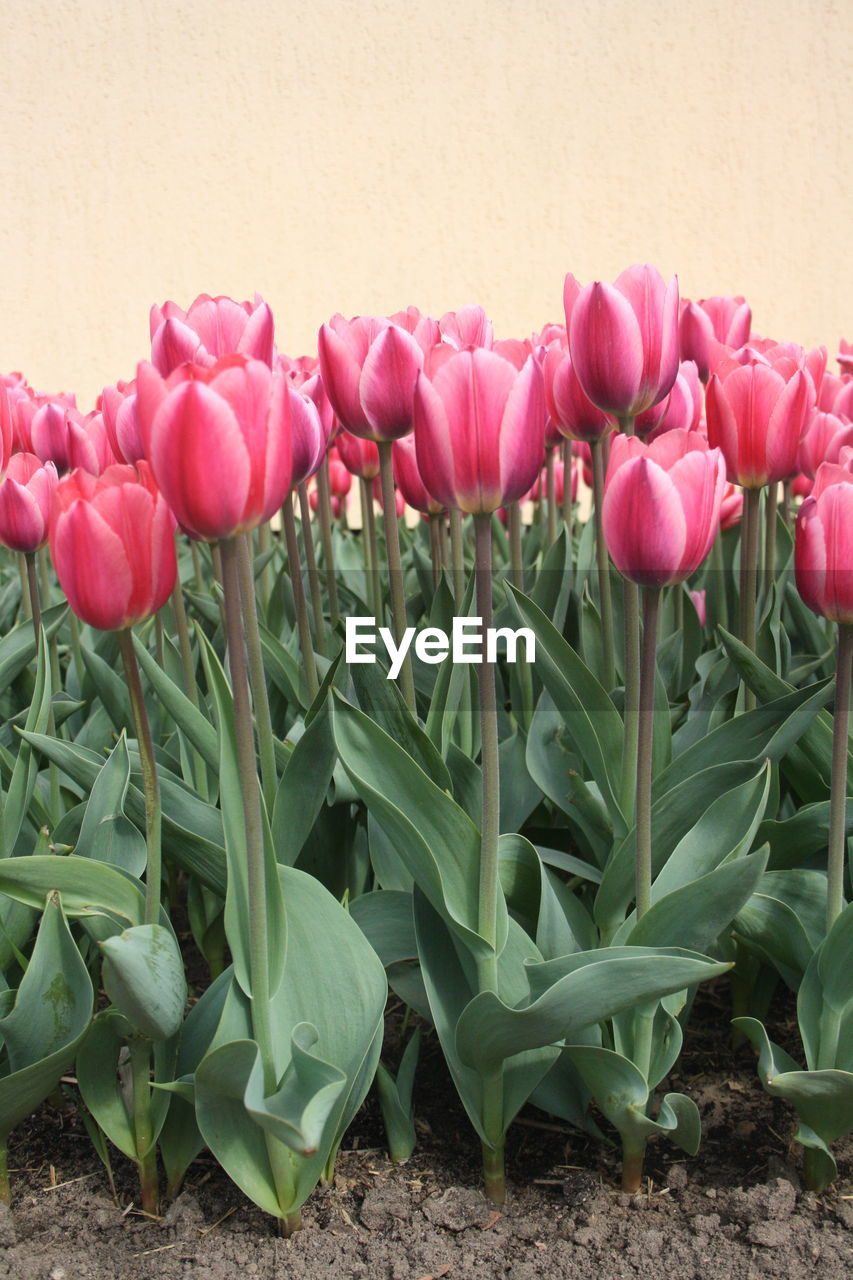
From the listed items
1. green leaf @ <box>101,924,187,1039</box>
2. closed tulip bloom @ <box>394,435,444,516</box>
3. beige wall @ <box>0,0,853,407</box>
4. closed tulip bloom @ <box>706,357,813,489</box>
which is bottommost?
green leaf @ <box>101,924,187,1039</box>

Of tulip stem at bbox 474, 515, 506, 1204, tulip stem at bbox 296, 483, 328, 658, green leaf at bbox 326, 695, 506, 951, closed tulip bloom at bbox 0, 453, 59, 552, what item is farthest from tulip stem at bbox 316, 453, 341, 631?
tulip stem at bbox 474, 515, 506, 1204

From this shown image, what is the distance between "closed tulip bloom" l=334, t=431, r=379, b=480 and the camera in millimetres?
1564

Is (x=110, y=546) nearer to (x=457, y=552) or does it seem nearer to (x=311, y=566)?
(x=457, y=552)

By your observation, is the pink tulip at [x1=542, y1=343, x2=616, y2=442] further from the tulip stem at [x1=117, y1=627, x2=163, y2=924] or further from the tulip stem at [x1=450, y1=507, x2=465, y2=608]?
the tulip stem at [x1=117, y1=627, x2=163, y2=924]

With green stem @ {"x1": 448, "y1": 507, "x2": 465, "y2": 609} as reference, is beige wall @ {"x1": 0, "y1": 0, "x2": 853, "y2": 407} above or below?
above

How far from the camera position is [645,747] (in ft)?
2.96

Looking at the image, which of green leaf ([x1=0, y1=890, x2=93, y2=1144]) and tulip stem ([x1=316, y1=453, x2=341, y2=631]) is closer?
green leaf ([x1=0, y1=890, x2=93, y2=1144])

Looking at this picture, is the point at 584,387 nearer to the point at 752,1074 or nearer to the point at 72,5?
the point at 752,1074

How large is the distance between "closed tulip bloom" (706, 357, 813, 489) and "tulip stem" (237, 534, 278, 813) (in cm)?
51

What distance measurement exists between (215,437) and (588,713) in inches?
23.3

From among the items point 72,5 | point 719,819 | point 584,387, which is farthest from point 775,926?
point 72,5

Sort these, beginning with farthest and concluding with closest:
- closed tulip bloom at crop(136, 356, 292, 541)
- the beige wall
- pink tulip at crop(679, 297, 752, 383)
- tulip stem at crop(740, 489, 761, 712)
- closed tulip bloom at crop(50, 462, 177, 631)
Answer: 1. the beige wall
2. pink tulip at crop(679, 297, 752, 383)
3. tulip stem at crop(740, 489, 761, 712)
4. closed tulip bloom at crop(50, 462, 177, 631)
5. closed tulip bloom at crop(136, 356, 292, 541)

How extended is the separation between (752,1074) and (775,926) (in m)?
0.23

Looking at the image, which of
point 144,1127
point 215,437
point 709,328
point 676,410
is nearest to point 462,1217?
point 144,1127
